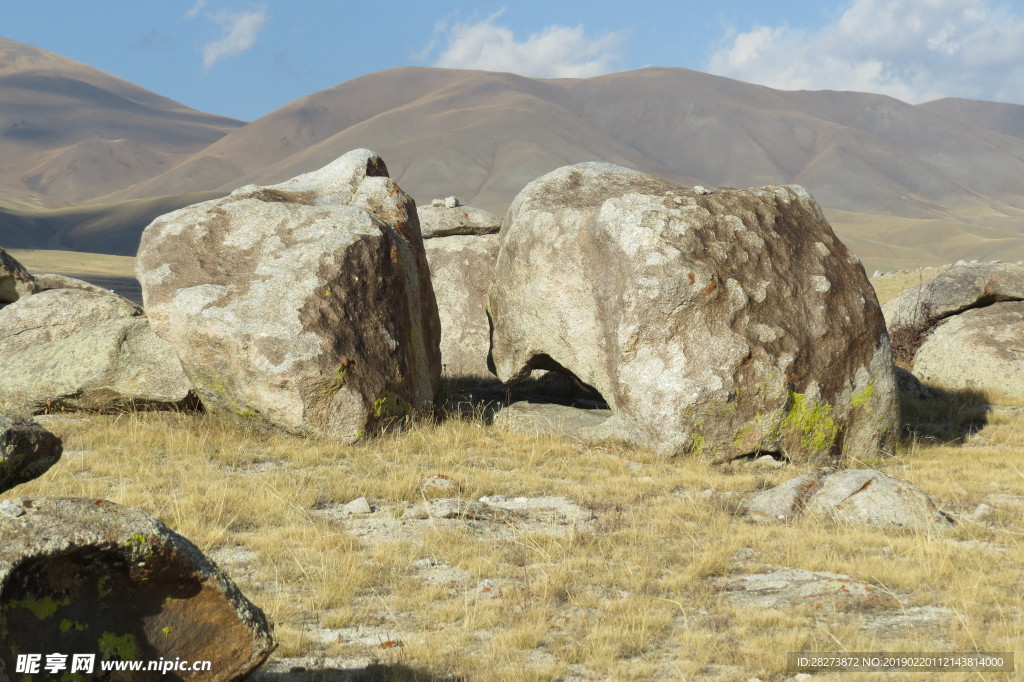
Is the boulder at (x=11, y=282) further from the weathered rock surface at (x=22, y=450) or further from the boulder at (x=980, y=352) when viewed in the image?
the boulder at (x=980, y=352)

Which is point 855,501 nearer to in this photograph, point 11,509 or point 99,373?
point 11,509

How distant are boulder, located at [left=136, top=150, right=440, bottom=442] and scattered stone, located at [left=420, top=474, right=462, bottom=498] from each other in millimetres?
1595

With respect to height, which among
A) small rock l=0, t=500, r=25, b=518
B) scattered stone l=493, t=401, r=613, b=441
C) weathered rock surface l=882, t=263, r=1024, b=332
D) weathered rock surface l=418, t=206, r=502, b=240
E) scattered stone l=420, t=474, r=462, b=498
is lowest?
scattered stone l=420, t=474, r=462, b=498

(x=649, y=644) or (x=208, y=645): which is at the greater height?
(x=208, y=645)

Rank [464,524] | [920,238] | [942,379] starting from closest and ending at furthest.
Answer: [464,524] < [942,379] < [920,238]

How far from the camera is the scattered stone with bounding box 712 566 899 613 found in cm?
528

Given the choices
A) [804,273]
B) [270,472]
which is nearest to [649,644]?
[270,472]

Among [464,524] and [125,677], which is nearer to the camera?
[125,677]

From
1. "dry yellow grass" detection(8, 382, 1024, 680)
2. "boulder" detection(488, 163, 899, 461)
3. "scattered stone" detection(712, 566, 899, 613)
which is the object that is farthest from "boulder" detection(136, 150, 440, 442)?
"scattered stone" detection(712, 566, 899, 613)

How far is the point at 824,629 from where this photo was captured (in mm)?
4812

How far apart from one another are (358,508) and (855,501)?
3.73 meters

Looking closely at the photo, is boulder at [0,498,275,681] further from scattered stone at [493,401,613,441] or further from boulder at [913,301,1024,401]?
boulder at [913,301,1024,401]

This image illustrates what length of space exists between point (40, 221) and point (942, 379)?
17875cm

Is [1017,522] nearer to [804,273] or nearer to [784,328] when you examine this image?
[784,328]
